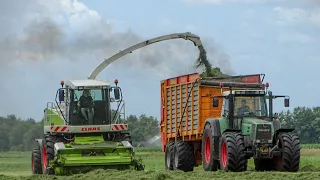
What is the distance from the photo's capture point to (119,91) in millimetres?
25875

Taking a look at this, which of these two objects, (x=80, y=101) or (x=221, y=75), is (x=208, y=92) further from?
(x=80, y=101)

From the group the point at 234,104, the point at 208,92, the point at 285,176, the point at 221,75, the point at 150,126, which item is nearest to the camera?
the point at 285,176

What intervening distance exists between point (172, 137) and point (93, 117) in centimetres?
310

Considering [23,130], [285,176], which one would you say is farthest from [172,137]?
[23,130]

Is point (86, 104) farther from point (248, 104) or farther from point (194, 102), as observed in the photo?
point (248, 104)

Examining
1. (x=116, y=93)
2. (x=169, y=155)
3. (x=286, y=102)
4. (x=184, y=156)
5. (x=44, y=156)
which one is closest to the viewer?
(x=286, y=102)

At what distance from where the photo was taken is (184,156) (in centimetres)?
2634

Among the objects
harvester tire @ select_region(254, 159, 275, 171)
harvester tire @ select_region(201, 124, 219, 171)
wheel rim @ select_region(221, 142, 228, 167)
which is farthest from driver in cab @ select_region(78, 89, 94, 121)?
harvester tire @ select_region(254, 159, 275, 171)

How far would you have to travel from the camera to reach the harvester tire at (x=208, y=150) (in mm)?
23234

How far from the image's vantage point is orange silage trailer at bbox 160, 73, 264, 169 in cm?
2527

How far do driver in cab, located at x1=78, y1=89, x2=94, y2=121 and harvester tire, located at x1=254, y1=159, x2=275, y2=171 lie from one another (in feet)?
18.6

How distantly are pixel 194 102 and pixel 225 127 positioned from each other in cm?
282

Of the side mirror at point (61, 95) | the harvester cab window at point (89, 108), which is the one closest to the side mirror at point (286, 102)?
the harvester cab window at point (89, 108)

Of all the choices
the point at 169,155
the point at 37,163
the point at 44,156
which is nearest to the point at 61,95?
the point at 44,156
